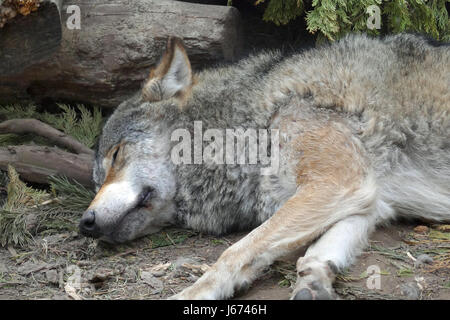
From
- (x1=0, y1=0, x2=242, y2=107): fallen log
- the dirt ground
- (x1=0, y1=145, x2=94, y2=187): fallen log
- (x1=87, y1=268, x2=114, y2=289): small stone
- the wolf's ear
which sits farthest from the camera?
(x1=0, y1=0, x2=242, y2=107): fallen log

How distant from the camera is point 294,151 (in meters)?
3.58

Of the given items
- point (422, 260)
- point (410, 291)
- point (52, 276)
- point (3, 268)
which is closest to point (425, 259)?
point (422, 260)

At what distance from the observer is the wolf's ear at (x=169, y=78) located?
4023mm

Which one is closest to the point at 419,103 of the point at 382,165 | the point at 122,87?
the point at 382,165

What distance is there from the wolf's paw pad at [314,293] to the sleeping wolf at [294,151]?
0.34m

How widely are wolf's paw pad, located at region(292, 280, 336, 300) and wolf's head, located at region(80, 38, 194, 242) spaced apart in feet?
4.83

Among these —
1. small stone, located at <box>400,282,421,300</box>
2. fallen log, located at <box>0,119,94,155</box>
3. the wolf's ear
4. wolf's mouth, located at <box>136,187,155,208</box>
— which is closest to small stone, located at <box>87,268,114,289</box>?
wolf's mouth, located at <box>136,187,155,208</box>

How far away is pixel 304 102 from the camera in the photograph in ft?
12.4

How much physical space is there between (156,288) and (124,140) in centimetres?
126

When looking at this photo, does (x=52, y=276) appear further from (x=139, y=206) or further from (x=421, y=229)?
(x=421, y=229)

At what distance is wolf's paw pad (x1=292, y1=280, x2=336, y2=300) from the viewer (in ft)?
9.23

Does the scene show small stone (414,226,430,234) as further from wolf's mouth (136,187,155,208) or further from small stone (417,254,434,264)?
wolf's mouth (136,187,155,208)
